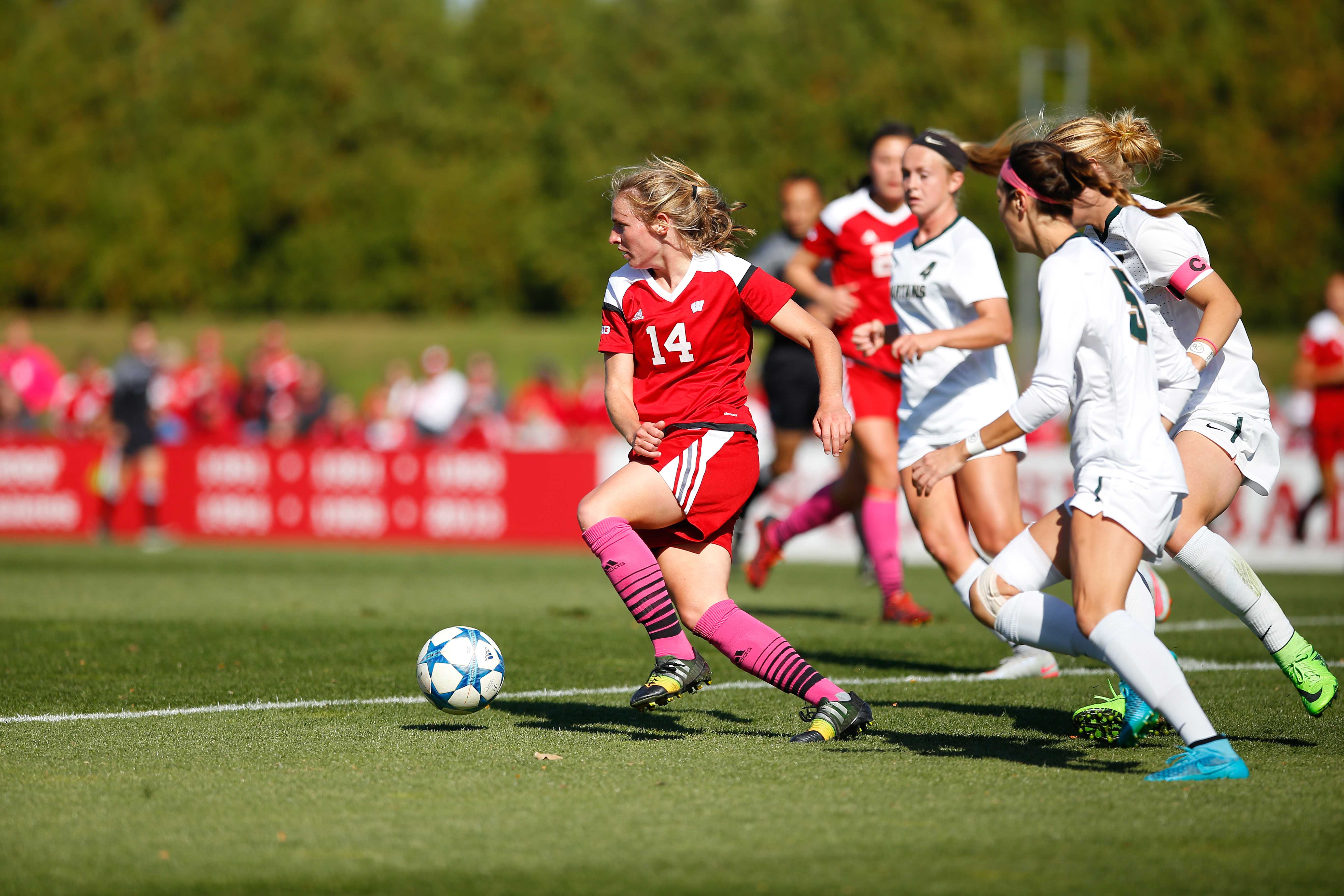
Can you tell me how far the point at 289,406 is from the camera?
2120 cm

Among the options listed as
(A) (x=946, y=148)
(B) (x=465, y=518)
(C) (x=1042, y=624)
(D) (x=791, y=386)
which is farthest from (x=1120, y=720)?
(B) (x=465, y=518)

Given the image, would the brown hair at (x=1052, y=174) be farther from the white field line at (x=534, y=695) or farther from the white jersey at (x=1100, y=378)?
the white field line at (x=534, y=695)

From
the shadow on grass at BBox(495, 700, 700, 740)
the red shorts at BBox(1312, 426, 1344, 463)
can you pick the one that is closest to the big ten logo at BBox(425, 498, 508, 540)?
the red shorts at BBox(1312, 426, 1344, 463)

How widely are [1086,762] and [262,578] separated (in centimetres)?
878

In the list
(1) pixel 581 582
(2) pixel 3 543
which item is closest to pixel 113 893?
(1) pixel 581 582

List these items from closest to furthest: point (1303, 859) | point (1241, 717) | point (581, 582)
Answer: point (1303, 859) < point (1241, 717) < point (581, 582)

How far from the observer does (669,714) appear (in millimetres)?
5469

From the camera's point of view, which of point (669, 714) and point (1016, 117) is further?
point (1016, 117)

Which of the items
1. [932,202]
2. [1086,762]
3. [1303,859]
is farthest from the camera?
[932,202]

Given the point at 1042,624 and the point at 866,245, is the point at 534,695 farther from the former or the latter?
the point at 866,245

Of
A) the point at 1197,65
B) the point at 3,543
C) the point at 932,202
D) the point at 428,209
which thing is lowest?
the point at 3,543

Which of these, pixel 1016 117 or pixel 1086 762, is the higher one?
pixel 1016 117

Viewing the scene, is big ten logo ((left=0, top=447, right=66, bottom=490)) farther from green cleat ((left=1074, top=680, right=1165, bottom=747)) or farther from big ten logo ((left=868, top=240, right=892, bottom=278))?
green cleat ((left=1074, top=680, right=1165, bottom=747))

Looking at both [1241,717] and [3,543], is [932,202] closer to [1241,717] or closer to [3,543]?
[1241,717]
